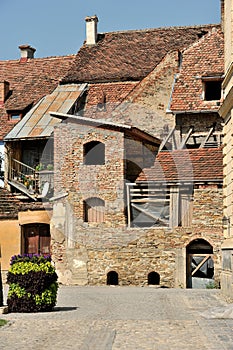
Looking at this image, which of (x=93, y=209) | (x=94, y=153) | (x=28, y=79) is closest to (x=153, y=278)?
(x=93, y=209)

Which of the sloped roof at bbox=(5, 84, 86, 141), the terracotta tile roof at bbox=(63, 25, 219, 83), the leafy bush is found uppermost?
the terracotta tile roof at bbox=(63, 25, 219, 83)

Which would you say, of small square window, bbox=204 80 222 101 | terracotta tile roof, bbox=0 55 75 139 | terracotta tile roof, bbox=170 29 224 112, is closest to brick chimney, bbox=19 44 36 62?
terracotta tile roof, bbox=0 55 75 139

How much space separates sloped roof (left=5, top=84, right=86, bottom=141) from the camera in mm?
33531

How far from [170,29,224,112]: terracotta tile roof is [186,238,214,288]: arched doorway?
19.5 ft

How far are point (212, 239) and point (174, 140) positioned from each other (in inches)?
220

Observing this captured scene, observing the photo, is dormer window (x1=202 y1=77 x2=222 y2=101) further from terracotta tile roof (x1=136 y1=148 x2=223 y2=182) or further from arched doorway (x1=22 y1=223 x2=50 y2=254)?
arched doorway (x1=22 y1=223 x2=50 y2=254)

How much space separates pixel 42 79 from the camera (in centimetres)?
3894

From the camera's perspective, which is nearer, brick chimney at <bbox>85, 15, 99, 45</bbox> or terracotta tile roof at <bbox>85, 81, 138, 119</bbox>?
terracotta tile roof at <bbox>85, 81, 138, 119</bbox>

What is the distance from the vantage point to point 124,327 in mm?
13023

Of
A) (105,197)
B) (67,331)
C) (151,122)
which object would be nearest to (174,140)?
(151,122)

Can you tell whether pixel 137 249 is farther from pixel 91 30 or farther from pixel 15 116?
pixel 91 30

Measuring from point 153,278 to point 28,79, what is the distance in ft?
50.9

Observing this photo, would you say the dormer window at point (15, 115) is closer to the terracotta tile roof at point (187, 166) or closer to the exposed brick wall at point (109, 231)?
the exposed brick wall at point (109, 231)

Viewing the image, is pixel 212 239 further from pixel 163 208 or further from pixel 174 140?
pixel 174 140
